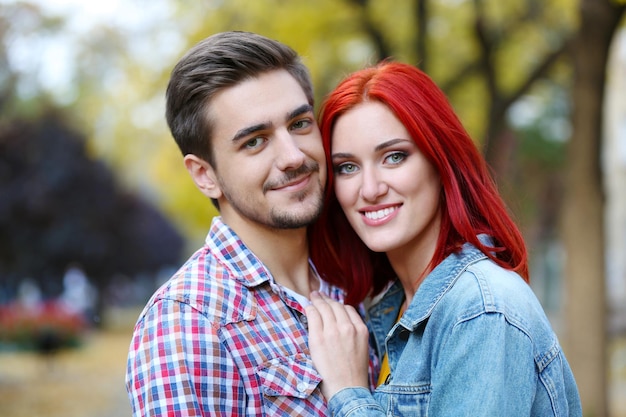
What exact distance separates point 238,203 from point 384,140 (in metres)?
0.63

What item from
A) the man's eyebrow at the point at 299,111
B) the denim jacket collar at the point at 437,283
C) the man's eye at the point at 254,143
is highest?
the man's eyebrow at the point at 299,111

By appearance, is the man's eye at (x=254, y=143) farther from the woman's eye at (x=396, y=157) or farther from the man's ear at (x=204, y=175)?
the woman's eye at (x=396, y=157)

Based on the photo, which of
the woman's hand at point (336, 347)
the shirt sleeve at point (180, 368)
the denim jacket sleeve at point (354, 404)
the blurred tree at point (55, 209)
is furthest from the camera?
the blurred tree at point (55, 209)

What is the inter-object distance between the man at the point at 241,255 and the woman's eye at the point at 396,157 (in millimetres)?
313

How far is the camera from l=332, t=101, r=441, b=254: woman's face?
Result: 2.79 metres

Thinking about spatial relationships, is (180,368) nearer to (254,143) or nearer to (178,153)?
(254,143)

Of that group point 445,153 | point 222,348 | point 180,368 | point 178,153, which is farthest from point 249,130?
point 178,153

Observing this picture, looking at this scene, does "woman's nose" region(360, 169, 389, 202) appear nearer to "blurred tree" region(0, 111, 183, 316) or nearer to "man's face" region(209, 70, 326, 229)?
"man's face" region(209, 70, 326, 229)

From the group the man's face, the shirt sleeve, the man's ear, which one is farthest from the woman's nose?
the shirt sleeve

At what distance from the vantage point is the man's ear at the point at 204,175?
311 cm

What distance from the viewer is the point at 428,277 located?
2.71m

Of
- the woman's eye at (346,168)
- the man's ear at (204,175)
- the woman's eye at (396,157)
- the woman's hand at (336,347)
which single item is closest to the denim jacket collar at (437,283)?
A: the woman's hand at (336,347)

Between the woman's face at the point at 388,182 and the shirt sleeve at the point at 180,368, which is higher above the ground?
the woman's face at the point at 388,182

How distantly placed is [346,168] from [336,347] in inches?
27.0
